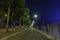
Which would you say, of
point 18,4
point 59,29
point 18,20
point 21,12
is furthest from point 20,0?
point 59,29

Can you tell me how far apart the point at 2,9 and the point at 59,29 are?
35.3m

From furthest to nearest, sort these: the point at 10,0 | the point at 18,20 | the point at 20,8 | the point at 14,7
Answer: the point at 18,20
the point at 20,8
the point at 14,7
the point at 10,0

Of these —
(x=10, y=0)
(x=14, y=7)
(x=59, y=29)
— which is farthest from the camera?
(x=14, y=7)

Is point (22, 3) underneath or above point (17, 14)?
above

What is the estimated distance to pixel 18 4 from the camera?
165 feet

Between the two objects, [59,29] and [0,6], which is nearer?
[59,29]

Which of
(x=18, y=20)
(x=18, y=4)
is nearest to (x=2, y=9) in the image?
(x=18, y=4)

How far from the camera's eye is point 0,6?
170 ft

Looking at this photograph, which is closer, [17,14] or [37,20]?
[17,14]

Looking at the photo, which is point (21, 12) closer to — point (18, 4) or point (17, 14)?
point (17, 14)

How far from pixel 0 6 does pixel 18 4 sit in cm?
645

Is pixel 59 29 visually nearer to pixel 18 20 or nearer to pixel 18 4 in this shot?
pixel 18 4

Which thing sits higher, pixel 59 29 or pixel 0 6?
pixel 0 6

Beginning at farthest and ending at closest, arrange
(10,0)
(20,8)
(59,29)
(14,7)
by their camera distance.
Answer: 1. (20,8)
2. (14,7)
3. (10,0)
4. (59,29)
